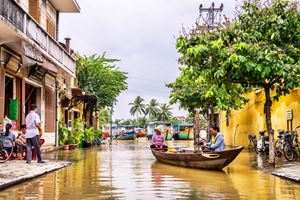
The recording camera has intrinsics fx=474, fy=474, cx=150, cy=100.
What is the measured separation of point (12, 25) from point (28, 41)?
1956 mm

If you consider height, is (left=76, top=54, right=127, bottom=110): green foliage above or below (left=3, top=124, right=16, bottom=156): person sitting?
above

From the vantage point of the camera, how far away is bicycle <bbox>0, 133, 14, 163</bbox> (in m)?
13.7

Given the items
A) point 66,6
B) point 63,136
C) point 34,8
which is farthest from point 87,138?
point 34,8

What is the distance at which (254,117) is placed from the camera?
91.6 ft

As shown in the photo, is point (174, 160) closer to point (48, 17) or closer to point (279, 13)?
point (279, 13)

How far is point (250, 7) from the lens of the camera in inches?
585

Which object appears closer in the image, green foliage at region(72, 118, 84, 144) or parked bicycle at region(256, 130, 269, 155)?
parked bicycle at region(256, 130, 269, 155)

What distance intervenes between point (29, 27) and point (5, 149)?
17.1 feet

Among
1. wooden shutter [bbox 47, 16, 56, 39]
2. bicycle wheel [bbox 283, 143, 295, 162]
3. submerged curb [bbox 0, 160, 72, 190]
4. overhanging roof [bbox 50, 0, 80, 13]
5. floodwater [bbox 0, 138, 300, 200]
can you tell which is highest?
overhanging roof [bbox 50, 0, 80, 13]

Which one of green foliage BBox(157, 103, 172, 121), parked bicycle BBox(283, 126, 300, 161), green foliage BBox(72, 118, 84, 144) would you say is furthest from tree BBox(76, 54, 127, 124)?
green foliage BBox(157, 103, 172, 121)

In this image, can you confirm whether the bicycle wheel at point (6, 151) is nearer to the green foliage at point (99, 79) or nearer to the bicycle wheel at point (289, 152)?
the bicycle wheel at point (289, 152)

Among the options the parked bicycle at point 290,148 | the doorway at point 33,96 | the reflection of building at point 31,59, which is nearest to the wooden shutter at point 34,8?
the reflection of building at point 31,59

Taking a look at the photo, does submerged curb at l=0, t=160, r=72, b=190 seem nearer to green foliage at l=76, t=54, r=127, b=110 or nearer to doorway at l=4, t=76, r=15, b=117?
doorway at l=4, t=76, r=15, b=117

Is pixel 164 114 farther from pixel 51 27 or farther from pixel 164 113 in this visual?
pixel 51 27
